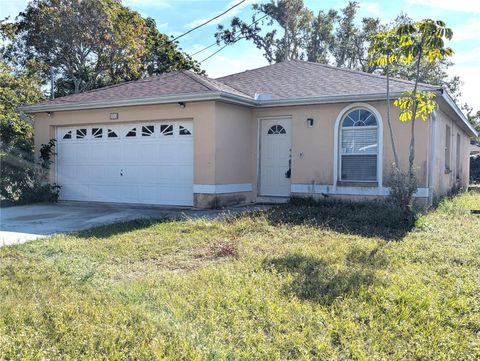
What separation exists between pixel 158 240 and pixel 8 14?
14.4m

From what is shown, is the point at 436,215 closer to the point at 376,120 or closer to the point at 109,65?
the point at 376,120

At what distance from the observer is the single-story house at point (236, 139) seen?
11.3 metres

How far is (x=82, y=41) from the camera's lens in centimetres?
2094

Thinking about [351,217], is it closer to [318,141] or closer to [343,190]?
[343,190]

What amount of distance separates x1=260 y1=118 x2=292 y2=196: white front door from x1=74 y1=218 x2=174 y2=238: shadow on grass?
413 cm

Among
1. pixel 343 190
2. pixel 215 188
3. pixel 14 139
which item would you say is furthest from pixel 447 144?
pixel 14 139

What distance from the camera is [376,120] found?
1122 cm

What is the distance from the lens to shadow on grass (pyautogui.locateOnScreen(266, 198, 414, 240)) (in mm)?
8297

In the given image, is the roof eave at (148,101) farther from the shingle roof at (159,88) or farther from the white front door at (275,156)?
the white front door at (275,156)

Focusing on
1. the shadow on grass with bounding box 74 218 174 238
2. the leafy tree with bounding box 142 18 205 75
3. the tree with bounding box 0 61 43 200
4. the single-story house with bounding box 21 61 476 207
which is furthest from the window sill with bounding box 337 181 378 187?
the leafy tree with bounding box 142 18 205 75

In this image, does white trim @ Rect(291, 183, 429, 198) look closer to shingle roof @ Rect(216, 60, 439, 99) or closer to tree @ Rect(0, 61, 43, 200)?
shingle roof @ Rect(216, 60, 439, 99)

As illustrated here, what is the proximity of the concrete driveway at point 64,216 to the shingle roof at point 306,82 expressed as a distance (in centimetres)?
377

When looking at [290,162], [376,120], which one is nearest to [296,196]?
[290,162]

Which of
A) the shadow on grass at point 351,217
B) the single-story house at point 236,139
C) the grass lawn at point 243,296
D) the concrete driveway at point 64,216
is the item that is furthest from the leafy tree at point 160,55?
the grass lawn at point 243,296
